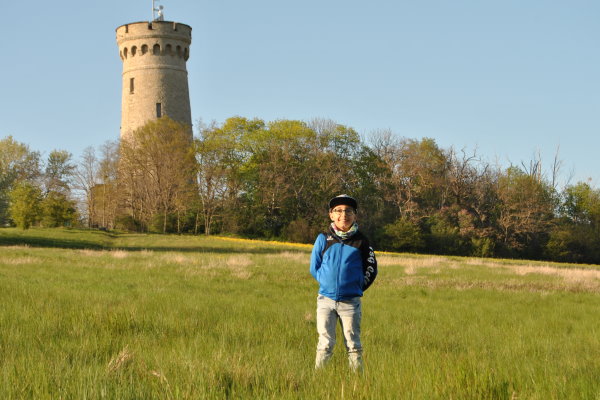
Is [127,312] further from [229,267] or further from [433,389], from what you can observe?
[229,267]

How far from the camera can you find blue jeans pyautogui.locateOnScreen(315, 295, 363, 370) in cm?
571

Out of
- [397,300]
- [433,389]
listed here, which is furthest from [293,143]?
[433,389]

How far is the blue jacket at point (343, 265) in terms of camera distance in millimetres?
5762

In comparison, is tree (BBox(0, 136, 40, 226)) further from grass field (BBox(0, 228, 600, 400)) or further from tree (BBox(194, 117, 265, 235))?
grass field (BBox(0, 228, 600, 400))

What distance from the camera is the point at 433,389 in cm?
411

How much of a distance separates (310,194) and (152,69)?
2072 centimetres

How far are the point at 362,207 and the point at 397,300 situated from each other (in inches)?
1840

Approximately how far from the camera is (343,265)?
5.77m

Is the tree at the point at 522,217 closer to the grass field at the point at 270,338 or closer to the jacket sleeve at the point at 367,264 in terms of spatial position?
the grass field at the point at 270,338

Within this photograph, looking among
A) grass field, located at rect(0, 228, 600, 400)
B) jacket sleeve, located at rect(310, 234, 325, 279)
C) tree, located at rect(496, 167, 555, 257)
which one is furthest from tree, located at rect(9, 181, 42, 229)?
jacket sleeve, located at rect(310, 234, 325, 279)

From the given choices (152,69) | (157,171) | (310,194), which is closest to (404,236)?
(310,194)

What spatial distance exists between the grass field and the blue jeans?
19 cm

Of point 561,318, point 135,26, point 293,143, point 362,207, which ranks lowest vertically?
point 561,318

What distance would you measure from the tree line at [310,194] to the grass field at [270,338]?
3896cm
